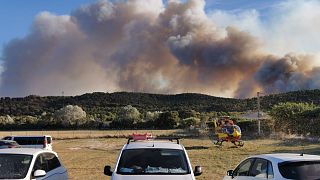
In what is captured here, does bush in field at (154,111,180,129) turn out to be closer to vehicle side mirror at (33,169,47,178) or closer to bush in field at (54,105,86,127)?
bush in field at (54,105,86,127)

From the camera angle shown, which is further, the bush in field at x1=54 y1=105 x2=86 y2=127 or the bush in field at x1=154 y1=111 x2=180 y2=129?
the bush in field at x1=54 y1=105 x2=86 y2=127

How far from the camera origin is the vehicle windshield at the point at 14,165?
35.0 ft

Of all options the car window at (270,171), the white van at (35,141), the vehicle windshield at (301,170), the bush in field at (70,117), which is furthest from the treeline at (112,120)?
the vehicle windshield at (301,170)

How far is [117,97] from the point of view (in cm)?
12925

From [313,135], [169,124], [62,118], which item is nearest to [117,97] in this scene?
[62,118]

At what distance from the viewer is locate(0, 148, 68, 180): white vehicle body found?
10.8 meters

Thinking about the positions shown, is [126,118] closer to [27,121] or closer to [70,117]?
[70,117]

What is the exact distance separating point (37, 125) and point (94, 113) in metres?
20.8

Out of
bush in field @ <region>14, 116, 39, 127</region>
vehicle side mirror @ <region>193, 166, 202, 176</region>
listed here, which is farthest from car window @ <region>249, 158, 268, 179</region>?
bush in field @ <region>14, 116, 39, 127</region>

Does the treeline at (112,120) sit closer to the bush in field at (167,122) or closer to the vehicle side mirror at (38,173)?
the bush in field at (167,122)

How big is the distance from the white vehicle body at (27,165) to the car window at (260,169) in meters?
4.56

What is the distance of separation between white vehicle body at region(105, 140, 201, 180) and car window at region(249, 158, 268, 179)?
122 cm

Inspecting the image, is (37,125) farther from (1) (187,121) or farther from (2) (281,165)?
(2) (281,165)

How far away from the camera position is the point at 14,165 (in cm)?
1109
